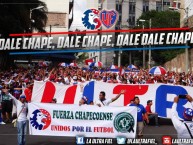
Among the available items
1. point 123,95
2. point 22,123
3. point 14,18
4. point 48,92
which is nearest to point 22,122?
point 22,123

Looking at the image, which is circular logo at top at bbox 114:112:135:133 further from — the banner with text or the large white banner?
the banner with text

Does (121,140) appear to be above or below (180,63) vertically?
below

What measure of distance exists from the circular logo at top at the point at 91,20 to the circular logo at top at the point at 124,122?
13.6 metres

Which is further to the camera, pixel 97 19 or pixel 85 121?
pixel 97 19

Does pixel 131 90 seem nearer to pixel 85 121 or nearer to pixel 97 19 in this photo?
pixel 85 121

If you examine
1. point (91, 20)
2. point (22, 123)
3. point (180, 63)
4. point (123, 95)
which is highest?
point (91, 20)

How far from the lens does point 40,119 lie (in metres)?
12.3

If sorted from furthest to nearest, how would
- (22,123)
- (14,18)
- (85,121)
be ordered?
(14,18) < (22,123) < (85,121)

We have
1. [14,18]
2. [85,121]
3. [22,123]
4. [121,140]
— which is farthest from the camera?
[14,18]

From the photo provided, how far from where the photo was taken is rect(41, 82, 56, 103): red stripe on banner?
62.8 ft

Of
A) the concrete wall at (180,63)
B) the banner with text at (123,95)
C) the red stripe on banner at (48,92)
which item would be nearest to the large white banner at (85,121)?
the banner with text at (123,95)

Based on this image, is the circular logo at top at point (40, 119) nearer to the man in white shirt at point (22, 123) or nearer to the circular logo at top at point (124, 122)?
the man in white shirt at point (22, 123)

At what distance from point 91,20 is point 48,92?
754cm

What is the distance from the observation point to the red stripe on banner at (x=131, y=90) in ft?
59.8
